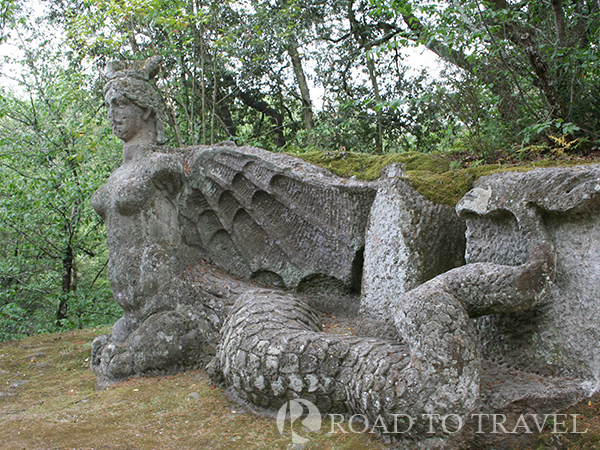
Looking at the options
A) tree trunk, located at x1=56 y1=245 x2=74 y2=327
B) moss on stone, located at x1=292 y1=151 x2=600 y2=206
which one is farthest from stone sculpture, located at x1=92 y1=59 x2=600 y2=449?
tree trunk, located at x1=56 y1=245 x2=74 y2=327

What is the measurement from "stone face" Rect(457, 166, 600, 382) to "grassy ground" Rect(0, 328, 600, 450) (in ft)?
0.96

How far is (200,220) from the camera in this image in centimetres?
461

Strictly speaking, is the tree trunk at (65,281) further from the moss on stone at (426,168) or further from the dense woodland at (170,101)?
the moss on stone at (426,168)

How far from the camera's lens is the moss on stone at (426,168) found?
320cm

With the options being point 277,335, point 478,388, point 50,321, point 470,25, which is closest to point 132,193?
point 277,335

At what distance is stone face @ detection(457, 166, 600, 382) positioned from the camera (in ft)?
7.88

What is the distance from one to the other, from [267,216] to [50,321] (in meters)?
5.38

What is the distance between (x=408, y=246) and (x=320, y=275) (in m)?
1.08

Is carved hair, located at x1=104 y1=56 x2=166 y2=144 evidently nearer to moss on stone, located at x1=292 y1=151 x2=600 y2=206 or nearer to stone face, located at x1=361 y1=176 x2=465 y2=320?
moss on stone, located at x1=292 y1=151 x2=600 y2=206

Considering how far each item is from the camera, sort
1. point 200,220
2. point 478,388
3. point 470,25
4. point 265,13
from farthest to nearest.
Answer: point 265,13
point 200,220
point 470,25
point 478,388

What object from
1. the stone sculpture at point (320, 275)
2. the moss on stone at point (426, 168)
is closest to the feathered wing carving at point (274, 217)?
the stone sculpture at point (320, 275)

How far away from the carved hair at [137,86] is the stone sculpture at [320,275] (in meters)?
0.01

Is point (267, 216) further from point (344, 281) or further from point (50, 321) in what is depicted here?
point (50, 321)

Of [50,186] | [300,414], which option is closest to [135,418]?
[300,414]
